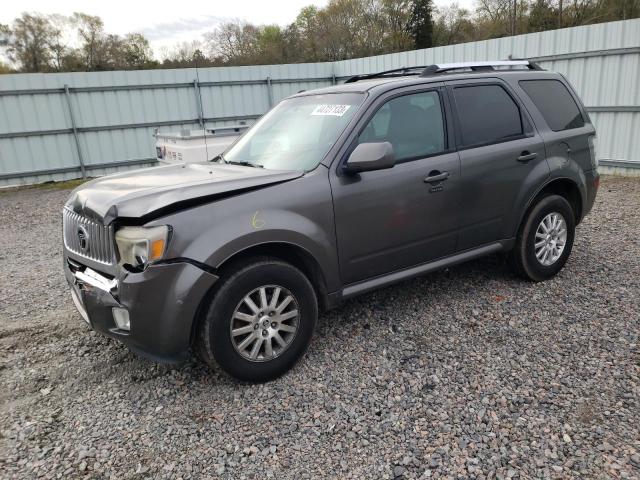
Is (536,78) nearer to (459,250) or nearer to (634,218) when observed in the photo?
(459,250)

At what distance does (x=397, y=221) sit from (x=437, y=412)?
139 centimetres

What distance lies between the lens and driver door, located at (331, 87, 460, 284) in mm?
3529

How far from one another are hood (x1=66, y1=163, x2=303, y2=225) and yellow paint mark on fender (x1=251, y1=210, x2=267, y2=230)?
7.8 inches

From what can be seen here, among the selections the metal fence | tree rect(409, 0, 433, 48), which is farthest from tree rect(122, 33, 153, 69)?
the metal fence

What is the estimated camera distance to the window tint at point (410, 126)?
376 centimetres

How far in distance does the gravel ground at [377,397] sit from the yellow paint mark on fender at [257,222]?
1066 millimetres

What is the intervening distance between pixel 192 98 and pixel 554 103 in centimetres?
1127

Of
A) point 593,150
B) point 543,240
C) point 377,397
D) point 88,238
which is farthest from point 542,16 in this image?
point 88,238

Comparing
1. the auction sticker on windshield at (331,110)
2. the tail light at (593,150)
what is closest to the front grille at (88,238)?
the auction sticker on windshield at (331,110)

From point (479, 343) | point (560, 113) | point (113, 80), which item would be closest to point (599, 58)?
point (560, 113)

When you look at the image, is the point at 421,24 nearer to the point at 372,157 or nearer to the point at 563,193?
the point at 563,193

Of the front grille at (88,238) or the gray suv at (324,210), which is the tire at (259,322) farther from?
the front grille at (88,238)

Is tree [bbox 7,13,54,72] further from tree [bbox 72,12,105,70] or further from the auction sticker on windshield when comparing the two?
the auction sticker on windshield

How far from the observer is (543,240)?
4668 mm
